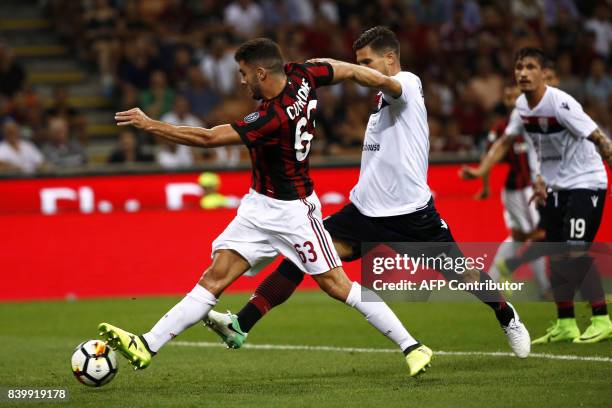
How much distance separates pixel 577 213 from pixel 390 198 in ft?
6.38

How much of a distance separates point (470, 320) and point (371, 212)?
327cm

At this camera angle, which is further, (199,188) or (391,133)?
(199,188)

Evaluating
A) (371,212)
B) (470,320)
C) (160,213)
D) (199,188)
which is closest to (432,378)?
(371,212)

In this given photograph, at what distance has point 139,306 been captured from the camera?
13.2 m

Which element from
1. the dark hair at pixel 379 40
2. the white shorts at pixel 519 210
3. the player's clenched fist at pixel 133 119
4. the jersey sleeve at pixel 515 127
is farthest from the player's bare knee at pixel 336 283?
the white shorts at pixel 519 210

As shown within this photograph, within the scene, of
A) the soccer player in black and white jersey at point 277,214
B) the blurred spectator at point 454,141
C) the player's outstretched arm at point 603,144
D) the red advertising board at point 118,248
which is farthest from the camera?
the blurred spectator at point 454,141

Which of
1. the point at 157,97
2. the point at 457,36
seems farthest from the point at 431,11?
the point at 157,97

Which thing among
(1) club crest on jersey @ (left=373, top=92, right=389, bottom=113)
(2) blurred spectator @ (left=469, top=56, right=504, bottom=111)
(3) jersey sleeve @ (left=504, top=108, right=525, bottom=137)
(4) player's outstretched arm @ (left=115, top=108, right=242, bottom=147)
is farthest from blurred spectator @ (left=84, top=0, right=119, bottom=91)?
(4) player's outstretched arm @ (left=115, top=108, right=242, bottom=147)

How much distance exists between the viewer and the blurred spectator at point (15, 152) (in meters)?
16.7

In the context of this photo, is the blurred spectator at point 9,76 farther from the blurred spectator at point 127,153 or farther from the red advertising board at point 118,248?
the red advertising board at point 118,248

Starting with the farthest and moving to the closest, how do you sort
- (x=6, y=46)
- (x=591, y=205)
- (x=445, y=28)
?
(x=445, y=28), (x=6, y=46), (x=591, y=205)

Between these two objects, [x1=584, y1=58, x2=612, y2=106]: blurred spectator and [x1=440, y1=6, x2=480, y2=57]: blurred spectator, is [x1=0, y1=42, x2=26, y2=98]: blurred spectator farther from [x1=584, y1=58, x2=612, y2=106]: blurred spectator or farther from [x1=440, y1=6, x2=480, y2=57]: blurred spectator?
[x1=584, y1=58, x2=612, y2=106]: blurred spectator

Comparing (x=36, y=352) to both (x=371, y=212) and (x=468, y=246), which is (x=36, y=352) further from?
(x=468, y=246)

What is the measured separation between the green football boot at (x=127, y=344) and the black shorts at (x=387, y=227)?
1.97m
